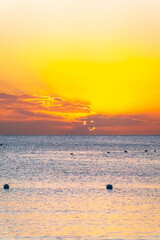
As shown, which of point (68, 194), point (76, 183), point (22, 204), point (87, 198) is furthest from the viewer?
point (76, 183)

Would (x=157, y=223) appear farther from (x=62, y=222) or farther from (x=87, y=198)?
(x=87, y=198)

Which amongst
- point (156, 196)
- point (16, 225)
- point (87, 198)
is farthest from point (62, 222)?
point (156, 196)

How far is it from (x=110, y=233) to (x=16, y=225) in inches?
210

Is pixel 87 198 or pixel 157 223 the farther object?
pixel 87 198

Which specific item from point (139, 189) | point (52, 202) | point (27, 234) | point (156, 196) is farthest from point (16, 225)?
point (139, 189)

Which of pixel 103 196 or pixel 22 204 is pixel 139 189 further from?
pixel 22 204

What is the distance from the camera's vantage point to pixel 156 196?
32.3m

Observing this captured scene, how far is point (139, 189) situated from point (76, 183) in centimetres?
697

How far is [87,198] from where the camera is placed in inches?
1216

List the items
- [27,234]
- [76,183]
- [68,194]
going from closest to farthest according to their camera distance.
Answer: [27,234]
[68,194]
[76,183]

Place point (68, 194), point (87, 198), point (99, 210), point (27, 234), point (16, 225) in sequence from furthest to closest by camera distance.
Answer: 1. point (68, 194)
2. point (87, 198)
3. point (99, 210)
4. point (16, 225)
5. point (27, 234)

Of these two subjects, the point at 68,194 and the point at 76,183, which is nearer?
the point at 68,194

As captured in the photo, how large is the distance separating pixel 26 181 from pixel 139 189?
41.6 ft

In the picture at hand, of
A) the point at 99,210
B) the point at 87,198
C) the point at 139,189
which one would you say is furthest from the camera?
the point at 139,189
